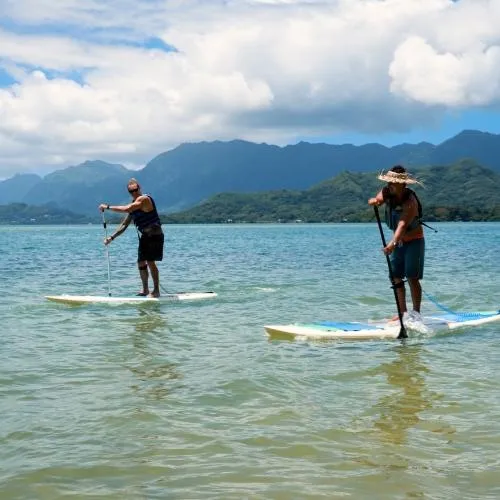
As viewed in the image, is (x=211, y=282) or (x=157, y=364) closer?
(x=157, y=364)

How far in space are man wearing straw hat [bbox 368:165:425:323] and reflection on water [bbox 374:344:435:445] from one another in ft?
6.89

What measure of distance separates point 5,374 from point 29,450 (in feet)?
11.3

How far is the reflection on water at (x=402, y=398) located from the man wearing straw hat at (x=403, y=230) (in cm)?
210

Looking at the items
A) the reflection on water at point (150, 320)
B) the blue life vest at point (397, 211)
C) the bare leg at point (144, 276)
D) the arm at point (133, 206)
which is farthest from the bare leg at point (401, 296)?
the bare leg at point (144, 276)

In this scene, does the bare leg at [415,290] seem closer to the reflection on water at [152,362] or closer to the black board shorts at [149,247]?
the reflection on water at [152,362]

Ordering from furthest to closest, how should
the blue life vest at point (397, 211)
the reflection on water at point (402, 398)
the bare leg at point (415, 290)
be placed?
Result: 1. the bare leg at point (415, 290)
2. the blue life vest at point (397, 211)
3. the reflection on water at point (402, 398)

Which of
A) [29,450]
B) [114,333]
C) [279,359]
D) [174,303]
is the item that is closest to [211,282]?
[174,303]

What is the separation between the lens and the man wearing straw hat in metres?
12.3

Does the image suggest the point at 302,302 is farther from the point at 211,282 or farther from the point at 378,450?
the point at 378,450

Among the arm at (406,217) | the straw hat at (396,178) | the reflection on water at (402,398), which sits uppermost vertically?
the straw hat at (396,178)

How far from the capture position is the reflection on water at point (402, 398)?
7055 mm

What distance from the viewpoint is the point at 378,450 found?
6395 mm

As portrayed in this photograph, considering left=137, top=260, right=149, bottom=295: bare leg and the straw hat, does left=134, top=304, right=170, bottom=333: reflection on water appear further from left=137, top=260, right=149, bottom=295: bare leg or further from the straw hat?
the straw hat

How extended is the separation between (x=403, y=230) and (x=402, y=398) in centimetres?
470
